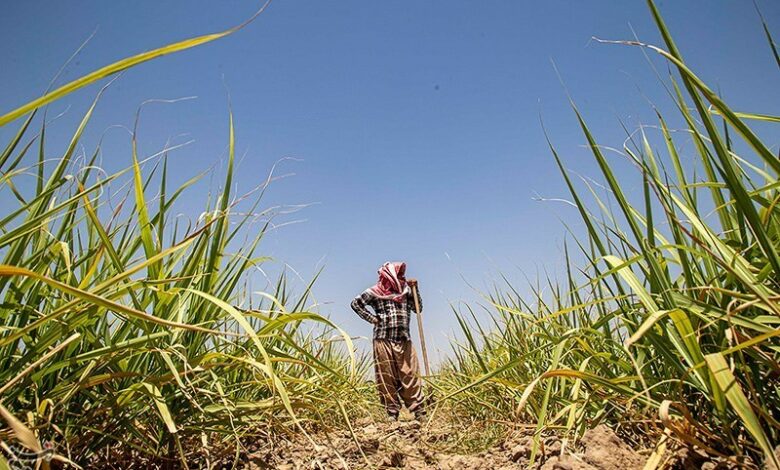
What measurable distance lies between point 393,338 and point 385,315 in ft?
0.82

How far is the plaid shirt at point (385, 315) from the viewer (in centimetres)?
570

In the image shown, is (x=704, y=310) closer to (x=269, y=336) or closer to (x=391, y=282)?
(x=269, y=336)

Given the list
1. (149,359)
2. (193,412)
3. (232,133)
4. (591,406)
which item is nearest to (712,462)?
(591,406)

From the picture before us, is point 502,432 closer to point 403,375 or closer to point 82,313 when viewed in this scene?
point 82,313

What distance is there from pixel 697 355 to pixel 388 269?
192 inches

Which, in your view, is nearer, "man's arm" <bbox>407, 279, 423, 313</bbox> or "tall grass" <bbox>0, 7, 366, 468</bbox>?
"tall grass" <bbox>0, 7, 366, 468</bbox>

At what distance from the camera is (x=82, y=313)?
1.25m

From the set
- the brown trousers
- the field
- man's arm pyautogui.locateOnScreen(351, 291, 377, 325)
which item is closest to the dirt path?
the field

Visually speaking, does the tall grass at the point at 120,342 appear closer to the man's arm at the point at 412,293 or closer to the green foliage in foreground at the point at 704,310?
the green foliage in foreground at the point at 704,310

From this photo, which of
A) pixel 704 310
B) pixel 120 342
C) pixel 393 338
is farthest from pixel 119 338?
pixel 393 338

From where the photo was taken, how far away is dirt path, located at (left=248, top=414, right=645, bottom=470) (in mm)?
1527

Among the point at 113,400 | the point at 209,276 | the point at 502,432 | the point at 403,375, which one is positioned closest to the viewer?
the point at 113,400

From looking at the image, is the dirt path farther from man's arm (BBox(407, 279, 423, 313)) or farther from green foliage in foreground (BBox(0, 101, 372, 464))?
man's arm (BBox(407, 279, 423, 313))

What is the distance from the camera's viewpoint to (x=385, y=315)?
226 inches
